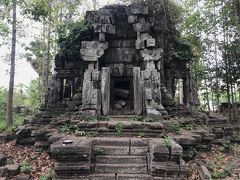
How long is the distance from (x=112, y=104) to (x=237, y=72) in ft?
35.1

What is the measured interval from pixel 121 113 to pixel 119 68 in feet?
6.04

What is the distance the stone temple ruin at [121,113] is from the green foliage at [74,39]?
0.21 m

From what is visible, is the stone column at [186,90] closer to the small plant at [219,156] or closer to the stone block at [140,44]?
Answer: the stone block at [140,44]

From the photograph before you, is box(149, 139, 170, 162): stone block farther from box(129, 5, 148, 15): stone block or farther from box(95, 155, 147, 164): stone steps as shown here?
box(129, 5, 148, 15): stone block

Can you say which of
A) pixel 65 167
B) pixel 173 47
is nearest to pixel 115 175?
pixel 65 167

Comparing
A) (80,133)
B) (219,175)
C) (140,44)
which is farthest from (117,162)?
(140,44)

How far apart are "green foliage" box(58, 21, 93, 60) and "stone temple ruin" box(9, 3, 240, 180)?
0.68 ft

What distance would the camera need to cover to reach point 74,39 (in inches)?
A: 437

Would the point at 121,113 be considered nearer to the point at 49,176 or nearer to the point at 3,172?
the point at 49,176

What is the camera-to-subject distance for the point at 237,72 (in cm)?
1748

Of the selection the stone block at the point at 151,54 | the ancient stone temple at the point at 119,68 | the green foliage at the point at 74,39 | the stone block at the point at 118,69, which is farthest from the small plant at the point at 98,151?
the green foliage at the point at 74,39

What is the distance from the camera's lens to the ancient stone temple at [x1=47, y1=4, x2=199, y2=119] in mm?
9672

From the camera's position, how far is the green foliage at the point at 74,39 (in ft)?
35.6

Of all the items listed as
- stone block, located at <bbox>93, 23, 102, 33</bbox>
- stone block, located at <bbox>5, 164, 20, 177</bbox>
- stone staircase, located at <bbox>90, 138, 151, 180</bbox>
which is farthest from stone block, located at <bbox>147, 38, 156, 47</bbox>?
stone block, located at <bbox>5, 164, 20, 177</bbox>
